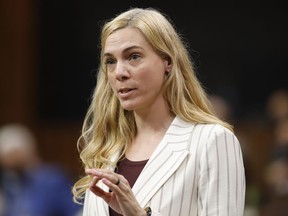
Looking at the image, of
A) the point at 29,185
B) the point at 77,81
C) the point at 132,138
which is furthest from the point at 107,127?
the point at 77,81

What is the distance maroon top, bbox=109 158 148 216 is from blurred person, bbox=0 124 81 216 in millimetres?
2693

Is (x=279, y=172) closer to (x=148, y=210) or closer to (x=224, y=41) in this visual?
(x=224, y=41)

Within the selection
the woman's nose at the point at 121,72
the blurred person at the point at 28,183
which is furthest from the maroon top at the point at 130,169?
the blurred person at the point at 28,183

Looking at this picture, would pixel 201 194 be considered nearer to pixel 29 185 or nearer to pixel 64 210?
pixel 64 210

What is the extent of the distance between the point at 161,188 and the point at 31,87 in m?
6.10

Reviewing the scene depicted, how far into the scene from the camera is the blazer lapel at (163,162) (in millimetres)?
3227

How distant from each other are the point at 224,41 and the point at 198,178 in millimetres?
5769

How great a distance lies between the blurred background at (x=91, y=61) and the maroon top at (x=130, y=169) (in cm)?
528

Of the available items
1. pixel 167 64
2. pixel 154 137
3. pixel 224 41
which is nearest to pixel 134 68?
pixel 167 64

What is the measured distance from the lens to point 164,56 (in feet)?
11.0

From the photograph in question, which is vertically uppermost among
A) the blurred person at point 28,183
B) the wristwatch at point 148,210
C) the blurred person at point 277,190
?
the wristwatch at point 148,210

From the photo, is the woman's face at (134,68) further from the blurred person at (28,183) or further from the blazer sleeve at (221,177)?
the blurred person at (28,183)

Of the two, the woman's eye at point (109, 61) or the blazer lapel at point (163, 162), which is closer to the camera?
the blazer lapel at point (163, 162)

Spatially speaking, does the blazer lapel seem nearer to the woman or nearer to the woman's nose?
the woman
